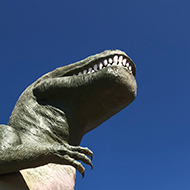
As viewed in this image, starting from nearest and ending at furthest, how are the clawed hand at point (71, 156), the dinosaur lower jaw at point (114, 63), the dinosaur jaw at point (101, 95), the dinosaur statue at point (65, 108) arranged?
the clawed hand at point (71, 156) < the dinosaur statue at point (65, 108) < the dinosaur jaw at point (101, 95) < the dinosaur lower jaw at point (114, 63)

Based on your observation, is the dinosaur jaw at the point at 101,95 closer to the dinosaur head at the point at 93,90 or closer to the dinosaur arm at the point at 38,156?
the dinosaur head at the point at 93,90

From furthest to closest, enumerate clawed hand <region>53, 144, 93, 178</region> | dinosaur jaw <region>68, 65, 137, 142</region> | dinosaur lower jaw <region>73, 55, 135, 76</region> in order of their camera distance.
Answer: dinosaur lower jaw <region>73, 55, 135, 76</region>, dinosaur jaw <region>68, 65, 137, 142</region>, clawed hand <region>53, 144, 93, 178</region>

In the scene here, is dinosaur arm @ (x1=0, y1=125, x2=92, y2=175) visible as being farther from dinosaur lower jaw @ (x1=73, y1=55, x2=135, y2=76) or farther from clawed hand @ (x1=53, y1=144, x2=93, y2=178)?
dinosaur lower jaw @ (x1=73, y1=55, x2=135, y2=76)

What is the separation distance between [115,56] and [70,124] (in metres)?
1.11

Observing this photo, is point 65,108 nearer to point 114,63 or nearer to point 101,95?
point 101,95

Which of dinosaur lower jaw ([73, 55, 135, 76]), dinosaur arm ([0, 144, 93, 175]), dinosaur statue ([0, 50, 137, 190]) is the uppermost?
dinosaur lower jaw ([73, 55, 135, 76])

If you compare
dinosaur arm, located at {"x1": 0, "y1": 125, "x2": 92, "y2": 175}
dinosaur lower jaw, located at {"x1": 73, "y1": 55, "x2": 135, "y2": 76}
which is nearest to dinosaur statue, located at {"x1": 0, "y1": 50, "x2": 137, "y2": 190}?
dinosaur lower jaw, located at {"x1": 73, "y1": 55, "x2": 135, "y2": 76}

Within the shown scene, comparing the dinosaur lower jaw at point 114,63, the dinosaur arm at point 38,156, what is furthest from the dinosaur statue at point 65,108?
the dinosaur arm at point 38,156

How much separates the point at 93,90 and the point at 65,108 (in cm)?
50

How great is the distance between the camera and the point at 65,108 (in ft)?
14.9

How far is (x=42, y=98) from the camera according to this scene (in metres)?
4.64

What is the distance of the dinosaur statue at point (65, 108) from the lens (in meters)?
3.98

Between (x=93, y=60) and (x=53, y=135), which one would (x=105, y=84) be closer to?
(x=93, y=60)

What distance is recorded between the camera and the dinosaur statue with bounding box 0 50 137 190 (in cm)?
398
